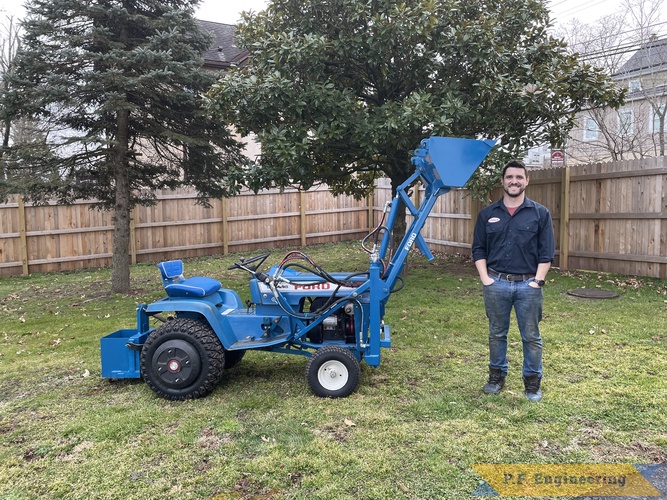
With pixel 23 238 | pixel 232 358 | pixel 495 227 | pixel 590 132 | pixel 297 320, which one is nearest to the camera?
pixel 495 227

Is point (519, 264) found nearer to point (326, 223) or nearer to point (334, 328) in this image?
point (334, 328)

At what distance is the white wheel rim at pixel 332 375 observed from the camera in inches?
157

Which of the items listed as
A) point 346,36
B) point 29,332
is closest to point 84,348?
point 29,332

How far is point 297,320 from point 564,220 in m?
6.63

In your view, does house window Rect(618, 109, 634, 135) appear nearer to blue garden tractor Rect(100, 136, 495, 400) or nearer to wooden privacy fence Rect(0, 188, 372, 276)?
wooden privacy fence Rect(0, 188, 372, 276)

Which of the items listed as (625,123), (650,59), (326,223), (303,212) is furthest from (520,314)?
(650,59)

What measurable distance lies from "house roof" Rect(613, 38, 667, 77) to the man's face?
441 inches

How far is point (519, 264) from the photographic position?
3844 mm

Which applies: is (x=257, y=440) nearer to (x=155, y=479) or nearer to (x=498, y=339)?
(x=155, y=479)

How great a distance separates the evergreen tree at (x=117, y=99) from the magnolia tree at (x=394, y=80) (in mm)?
903

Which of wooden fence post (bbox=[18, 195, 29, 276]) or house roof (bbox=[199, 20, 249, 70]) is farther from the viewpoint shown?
house roof (bbox=[199, 20, 249, 70])

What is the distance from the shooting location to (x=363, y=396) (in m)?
4.00

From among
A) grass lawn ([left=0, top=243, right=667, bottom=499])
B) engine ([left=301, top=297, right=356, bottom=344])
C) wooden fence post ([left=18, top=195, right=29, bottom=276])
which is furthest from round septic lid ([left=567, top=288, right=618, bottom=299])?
wooden fence post ([left=18, top=195, right=29, bottom=276])

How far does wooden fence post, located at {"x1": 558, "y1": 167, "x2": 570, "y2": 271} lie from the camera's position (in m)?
9.04
